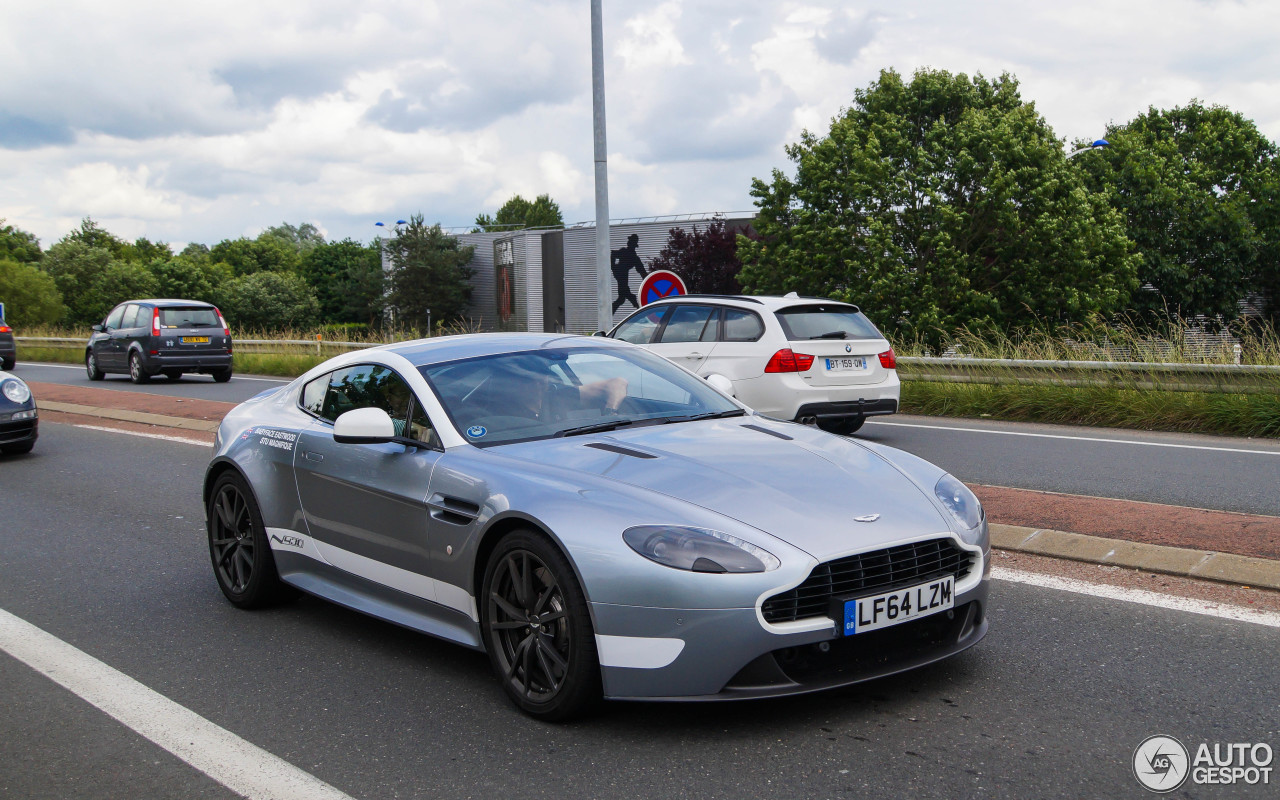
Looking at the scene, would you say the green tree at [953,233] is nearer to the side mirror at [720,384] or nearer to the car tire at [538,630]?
the side mirror at [720,384]

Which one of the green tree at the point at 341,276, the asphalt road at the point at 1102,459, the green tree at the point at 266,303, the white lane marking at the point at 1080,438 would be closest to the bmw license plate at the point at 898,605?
the asphalt road at the point at 1102,459

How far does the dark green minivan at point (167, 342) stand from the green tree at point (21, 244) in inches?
4482

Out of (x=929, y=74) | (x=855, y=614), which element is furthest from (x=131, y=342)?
(x=929, y=74)

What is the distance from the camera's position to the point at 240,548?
5.58 m

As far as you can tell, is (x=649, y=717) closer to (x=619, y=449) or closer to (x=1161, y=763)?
(x=619, y=449)

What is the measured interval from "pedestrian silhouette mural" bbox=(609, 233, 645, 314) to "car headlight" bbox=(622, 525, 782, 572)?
54071 mm

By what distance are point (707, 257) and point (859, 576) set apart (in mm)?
43139

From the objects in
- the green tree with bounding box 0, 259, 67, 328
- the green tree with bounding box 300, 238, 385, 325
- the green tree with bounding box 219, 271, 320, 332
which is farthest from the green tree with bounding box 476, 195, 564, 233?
the green tree with bounding box 0, 259, 67, 328

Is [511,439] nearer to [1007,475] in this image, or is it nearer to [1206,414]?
[1007,475]

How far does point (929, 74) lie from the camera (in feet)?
129

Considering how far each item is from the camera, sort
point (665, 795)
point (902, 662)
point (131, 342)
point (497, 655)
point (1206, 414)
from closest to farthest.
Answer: point (665, 795) < point (902, 662) < point (497, 655) < point (1206, 414) < point (131, 342)

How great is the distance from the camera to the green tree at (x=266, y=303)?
9962cm

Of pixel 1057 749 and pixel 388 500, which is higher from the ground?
pixel 388 500

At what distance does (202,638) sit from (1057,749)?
3650 millimetres
